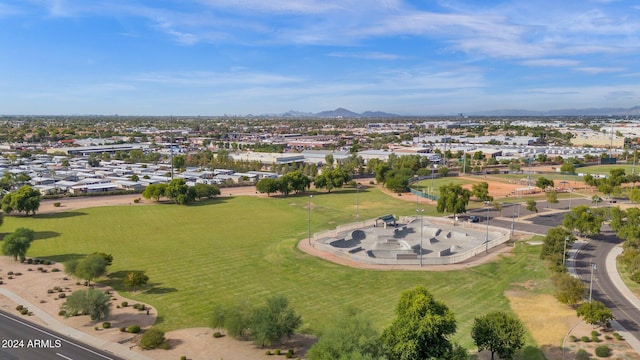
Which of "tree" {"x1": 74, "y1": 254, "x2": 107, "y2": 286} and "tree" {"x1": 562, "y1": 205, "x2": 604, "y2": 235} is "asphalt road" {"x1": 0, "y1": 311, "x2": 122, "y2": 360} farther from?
"tree" {"x1": 562, "y1": 205, "x2": 604, "y2": 235}

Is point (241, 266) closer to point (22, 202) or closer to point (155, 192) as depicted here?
point (155, 192)

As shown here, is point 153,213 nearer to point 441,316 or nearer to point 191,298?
point 191,298

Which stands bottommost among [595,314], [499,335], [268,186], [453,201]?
[595,314]

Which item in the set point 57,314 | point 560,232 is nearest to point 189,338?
point 57,314

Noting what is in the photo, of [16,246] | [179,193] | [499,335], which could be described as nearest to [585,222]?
[499,335]

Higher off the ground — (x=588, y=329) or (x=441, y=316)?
(x=441, y=316)

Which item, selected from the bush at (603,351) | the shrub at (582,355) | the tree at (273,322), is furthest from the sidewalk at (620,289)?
the tree at (273,322)

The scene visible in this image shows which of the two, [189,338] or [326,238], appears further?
[326,238]
